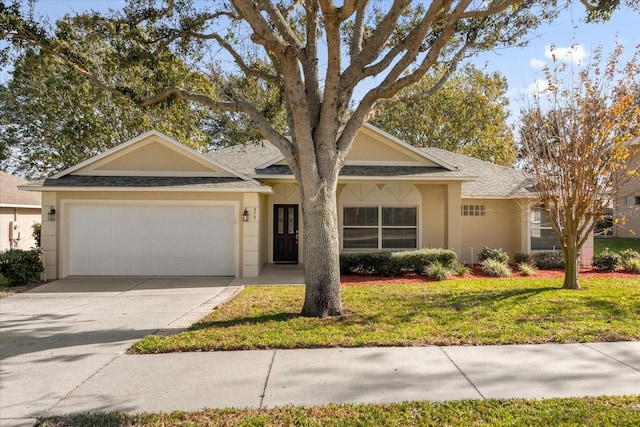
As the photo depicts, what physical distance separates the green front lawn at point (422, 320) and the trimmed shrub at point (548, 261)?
157 inches

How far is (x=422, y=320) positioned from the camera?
23.6ft

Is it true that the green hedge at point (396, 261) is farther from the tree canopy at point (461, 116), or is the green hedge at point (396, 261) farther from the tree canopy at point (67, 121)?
→ the tree canopy at point (461, 116)

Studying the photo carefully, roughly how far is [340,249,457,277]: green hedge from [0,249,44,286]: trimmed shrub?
9086 mm

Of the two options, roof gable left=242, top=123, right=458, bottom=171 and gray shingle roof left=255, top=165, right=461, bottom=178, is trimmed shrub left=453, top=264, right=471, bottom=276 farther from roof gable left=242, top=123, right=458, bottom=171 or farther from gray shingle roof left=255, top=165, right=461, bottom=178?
roof gable left=242, top=123, right=458, bottom=171

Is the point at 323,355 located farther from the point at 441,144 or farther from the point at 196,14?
the point at 441,144

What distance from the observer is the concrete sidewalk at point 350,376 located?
4.21m

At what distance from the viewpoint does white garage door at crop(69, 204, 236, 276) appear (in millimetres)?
12586

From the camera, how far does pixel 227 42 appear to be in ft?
31.2

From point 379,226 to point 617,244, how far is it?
18780mm

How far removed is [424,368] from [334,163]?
13.0 feet

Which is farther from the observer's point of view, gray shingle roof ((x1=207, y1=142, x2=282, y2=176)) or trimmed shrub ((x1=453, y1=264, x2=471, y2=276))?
gray shingle roof ((x1=207, y1=142, x2=282, y2=176))

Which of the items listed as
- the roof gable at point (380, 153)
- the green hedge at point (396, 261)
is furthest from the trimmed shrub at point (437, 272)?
the roof gable at point (380, 153)

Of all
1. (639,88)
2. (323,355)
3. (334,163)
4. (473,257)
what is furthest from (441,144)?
(323,355)

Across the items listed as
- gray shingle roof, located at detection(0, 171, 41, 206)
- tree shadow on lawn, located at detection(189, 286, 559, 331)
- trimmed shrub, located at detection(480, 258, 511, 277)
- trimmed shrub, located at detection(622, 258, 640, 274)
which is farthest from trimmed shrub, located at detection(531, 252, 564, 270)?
gray shingle roof, located at detection(0, 171, 41, 206)
